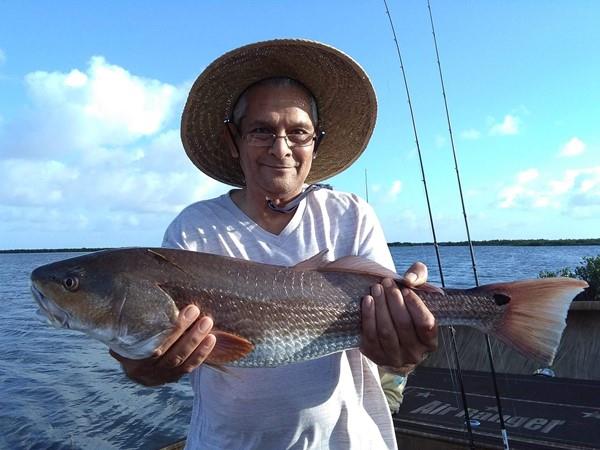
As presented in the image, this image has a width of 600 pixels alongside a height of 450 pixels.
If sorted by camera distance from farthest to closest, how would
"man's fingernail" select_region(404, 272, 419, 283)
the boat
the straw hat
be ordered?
the boat
the straw hat
"man's fingernail" select_region(404, 272, 419, 283)

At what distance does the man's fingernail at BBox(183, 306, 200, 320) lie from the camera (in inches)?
107

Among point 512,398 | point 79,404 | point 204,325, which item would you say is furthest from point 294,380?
point 79,404

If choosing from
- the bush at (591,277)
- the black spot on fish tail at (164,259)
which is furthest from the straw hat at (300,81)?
the bush at (591,277)

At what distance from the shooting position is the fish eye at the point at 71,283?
2859mm

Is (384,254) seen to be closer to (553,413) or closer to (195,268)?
(195,268)

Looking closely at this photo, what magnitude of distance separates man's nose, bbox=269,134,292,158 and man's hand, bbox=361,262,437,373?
951mm

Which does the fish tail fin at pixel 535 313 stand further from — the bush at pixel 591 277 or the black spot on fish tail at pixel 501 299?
the bush at pixel 591 277

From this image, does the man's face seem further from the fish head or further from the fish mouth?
the fish mouth

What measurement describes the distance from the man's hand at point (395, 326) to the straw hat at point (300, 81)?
1.58m

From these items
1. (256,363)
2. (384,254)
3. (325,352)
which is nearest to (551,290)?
(384,254)

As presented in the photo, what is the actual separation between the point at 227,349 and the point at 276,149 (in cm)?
119

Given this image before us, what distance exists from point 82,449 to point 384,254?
9535 mm

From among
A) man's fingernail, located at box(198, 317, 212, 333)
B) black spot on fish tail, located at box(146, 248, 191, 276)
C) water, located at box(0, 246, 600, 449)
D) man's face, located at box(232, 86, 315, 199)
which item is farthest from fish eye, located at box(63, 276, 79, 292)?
water, located at box(0, 246, 600, 449)

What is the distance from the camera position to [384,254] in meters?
3.31
